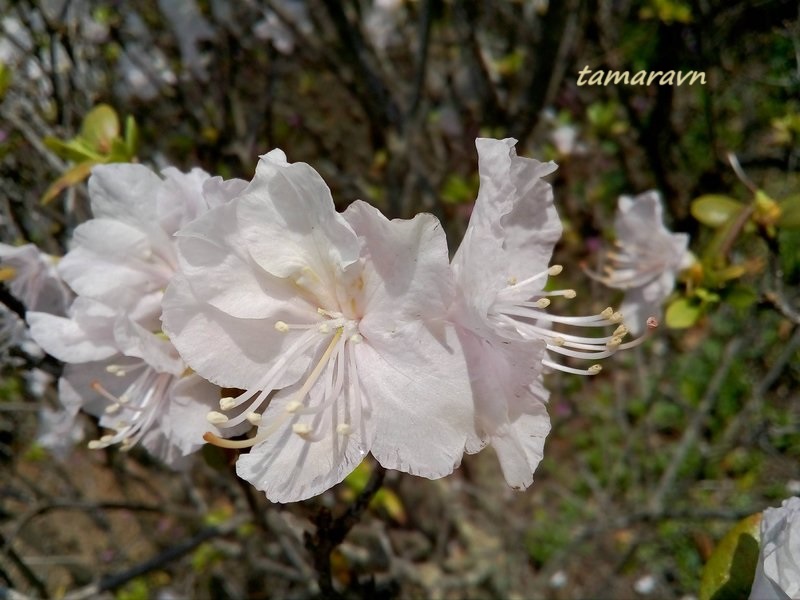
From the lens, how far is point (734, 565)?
0.86 meters

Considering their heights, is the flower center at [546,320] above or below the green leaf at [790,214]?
above

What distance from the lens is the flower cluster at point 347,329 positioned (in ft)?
2.41

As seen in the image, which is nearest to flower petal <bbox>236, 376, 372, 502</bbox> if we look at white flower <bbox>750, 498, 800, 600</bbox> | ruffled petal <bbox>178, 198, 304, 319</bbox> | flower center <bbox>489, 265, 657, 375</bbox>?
ruffled petal <bbox>178, 198, 304, 319</bbox>

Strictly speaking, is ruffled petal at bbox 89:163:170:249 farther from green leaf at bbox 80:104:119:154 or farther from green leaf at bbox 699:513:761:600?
green leaf at bbox 699:513:761:600

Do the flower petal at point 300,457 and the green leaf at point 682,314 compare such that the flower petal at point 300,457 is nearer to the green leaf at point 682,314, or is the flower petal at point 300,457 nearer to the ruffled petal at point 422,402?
the ruffled petal at point 422,402

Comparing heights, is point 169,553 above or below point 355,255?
below

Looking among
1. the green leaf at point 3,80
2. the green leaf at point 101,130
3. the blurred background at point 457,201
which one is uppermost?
the green leaf at point 3,80

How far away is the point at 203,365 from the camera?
776mm

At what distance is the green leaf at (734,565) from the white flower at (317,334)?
1.61 feet

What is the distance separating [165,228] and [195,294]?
0.65ft

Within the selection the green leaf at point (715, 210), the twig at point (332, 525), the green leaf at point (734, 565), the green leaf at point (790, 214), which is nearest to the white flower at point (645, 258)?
the green leaf at point (715, 210)

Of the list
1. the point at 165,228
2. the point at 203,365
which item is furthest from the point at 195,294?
the point at 165,228

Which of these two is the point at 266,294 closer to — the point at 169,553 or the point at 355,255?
the point at 355,255

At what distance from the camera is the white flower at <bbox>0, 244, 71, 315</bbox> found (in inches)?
41.6
